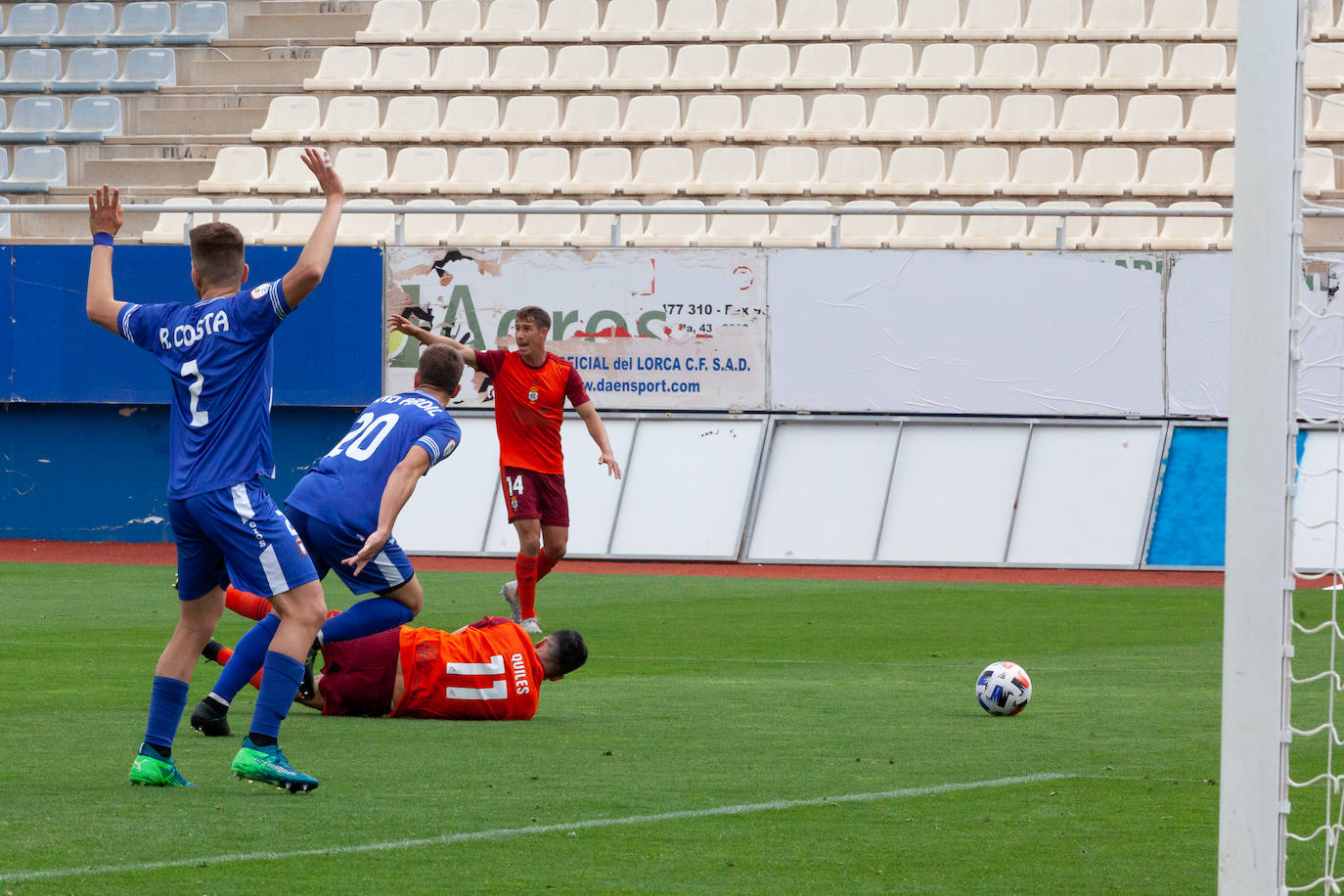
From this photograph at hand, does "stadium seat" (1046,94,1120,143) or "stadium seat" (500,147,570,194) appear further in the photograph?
"stadium seat" (500,147,570,194)

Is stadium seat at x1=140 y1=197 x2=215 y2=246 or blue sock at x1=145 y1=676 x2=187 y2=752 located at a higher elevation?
stadium seat at x1=140 y1=197 x2=215 y2=246

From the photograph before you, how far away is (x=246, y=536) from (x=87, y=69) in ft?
68.8

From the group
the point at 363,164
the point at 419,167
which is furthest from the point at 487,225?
the point at 363,164

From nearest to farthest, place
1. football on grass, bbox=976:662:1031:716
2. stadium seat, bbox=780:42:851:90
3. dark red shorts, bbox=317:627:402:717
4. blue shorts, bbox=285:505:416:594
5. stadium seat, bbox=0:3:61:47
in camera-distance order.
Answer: blue shorts, bbox=285:505:416:594
dark red shorts, bbox=317:627:402:717
football on grass, bbox=976:662:1031:716
stadium seat, bbox=780:42:851:90
stadium seat, bbox=0:3:61:47

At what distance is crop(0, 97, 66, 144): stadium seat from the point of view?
24234 mm

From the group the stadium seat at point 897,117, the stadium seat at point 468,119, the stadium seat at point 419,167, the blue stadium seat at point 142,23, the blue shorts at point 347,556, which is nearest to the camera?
the blue shorts at point 347,556

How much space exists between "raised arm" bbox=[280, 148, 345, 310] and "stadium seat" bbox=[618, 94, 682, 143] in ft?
53.2

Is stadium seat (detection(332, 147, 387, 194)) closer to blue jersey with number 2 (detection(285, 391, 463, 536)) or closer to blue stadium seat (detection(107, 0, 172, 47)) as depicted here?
blue stadium seat (detection(107, 0, 172, 47))

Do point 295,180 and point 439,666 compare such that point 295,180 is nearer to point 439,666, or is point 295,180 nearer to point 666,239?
point 666,239

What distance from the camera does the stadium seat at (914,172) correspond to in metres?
21.0

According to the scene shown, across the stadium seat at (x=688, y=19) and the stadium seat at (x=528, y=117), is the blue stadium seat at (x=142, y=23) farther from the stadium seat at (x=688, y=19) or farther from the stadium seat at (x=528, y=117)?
the stadium seat at (x=688, y=19)

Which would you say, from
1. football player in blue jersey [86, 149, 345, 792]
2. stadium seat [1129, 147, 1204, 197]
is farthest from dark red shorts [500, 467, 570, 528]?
stadium seat [1129, 147, 1204, 197]

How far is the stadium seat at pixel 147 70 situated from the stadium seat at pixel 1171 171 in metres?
12.8

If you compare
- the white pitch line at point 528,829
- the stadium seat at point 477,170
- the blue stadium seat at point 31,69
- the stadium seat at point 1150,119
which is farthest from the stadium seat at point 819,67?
the white pitch line at point 528,829
